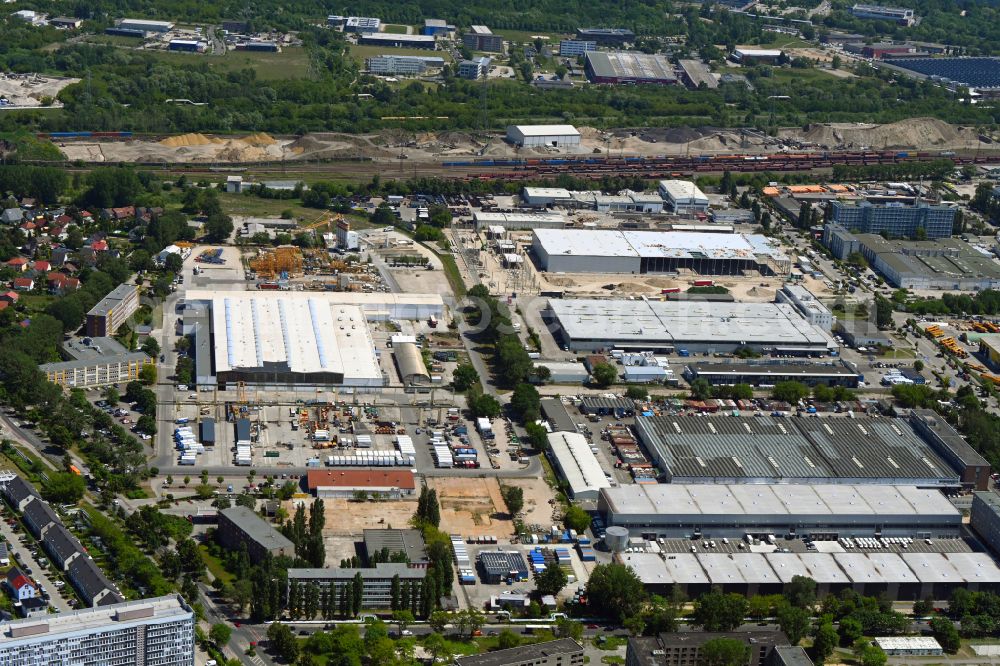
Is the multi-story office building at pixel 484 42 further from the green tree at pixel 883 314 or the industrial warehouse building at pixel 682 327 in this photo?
the green tree at pixel 883 314

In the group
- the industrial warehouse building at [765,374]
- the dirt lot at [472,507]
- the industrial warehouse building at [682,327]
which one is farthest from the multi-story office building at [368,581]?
the industrial warehouse building at [682,327]

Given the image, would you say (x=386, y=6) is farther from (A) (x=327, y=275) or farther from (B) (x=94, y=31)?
(A) (x=327, y=275)

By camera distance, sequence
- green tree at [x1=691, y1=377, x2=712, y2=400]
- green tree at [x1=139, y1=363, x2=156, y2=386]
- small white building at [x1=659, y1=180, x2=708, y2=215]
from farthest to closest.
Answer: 1. small white building at [x1=659, y1=180, x2=708, y2=215]
2. green tree at [x1=691, y1=377, x2=712, y2=400]
3. green tree at [x1=139, y1=363, x2=156, y2=386]

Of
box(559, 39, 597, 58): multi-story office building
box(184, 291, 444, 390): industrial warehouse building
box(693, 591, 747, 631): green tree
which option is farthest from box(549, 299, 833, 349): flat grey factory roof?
box(559, 39, 597, 58): multi-story office building

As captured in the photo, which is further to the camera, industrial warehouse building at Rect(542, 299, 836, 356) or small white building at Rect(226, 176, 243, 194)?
small white building at Rect(226, 176, 243, 194)

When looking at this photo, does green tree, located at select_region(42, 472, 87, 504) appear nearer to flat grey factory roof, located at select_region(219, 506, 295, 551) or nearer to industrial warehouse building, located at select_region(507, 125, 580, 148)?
flat grey factory roof, located at select_region(219, 506, 295, 551)

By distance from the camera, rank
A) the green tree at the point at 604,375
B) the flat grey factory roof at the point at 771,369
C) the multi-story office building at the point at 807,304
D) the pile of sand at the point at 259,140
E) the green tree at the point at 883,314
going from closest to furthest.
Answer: the green tree at the point at 604,375, the flat grey factory roof at the point at 771,369, the multi-story office building at the point at 807,304, the green tree at the point at 883,314, the pile of sand at the point at 259,140

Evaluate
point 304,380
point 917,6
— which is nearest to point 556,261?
point 304,380
